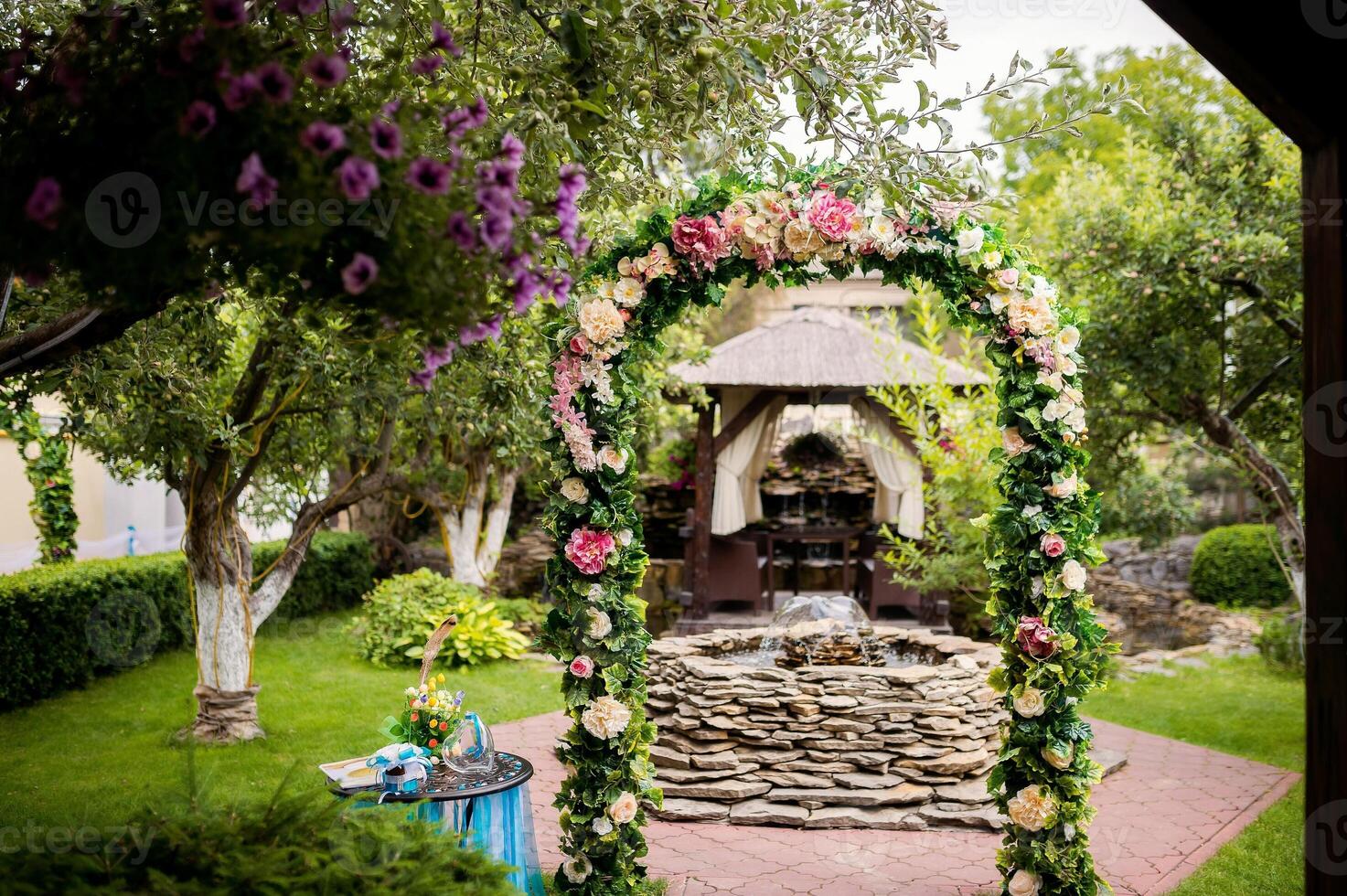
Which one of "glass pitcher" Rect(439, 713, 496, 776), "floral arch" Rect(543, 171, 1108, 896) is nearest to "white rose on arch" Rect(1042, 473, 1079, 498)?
"floral arch" Rect(543, 171, 1108, 896)

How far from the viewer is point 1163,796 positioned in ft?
22.0

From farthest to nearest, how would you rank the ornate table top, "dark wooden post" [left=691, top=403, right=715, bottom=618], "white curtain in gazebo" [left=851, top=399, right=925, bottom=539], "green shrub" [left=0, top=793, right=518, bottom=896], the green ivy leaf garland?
"dark wooden post" [left=691, top=403, right=715, bottom=618] < "white curtain in gazebo" [left=851, top=399, right=925, bottom=539] < the green ivy leaf garland < the ornate table top < "green shrub" [left=0, top=793, right=518, bottom=896]

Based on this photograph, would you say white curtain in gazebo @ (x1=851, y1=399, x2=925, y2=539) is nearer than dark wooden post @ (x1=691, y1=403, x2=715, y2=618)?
Yes

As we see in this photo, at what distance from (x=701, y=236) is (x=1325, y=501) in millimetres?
2635

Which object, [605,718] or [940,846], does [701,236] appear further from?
[940,846]

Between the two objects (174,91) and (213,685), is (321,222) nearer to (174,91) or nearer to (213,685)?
(174,91)

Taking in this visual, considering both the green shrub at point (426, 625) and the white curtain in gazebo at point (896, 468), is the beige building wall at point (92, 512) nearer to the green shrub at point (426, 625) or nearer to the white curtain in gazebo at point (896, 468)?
the green shrub at point (426, 625)

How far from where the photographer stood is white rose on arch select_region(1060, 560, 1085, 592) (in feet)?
14.5

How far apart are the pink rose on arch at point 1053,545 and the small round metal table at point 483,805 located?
8.20ft

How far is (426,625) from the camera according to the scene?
36.0 feet

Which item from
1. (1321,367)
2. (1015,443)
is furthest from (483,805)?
(1321,367)

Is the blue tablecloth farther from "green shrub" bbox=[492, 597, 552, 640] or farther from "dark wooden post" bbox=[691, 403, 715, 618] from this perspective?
"green shrub" bbox=[492, 597, 552, 640]

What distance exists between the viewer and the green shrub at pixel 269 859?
2.54 meters

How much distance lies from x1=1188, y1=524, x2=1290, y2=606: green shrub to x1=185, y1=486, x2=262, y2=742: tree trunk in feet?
43.6
